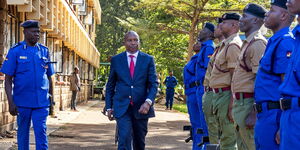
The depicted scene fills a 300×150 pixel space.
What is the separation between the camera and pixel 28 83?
27.7ft

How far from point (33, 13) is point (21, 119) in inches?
282

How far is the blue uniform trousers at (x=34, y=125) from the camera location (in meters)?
8.38

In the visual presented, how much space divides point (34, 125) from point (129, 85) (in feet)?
4.24

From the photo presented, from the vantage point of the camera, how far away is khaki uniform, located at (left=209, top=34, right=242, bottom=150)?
24.5 feet

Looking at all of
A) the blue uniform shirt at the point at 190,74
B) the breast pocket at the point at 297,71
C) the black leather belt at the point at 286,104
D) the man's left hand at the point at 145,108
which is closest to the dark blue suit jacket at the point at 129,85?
the man's left hand at the point at 145,108

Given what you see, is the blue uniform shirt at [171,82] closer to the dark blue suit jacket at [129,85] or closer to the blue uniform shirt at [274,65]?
the dark blue suit jacket at [129,85]

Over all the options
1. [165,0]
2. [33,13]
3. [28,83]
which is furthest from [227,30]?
[165,0]

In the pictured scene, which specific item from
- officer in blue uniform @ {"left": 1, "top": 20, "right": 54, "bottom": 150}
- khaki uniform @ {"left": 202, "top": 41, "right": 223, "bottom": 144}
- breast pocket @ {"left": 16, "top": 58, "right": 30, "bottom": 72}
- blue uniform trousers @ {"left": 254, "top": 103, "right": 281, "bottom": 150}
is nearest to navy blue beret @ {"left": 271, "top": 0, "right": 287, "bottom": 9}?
blue uniform trousers @ {"left": 254, "top": 103, "right": 281, "bottom": 150}

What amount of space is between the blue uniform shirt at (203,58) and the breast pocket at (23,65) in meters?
2.58

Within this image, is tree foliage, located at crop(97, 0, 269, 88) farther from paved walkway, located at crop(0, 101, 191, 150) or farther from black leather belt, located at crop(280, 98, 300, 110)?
black leather belt, located at crop(280, 98, 300, 110)

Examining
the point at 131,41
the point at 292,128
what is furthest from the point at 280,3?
the point at 131,41

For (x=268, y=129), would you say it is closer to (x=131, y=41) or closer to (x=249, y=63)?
(x=249, y=63)

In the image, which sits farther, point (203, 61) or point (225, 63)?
point (203, 61)

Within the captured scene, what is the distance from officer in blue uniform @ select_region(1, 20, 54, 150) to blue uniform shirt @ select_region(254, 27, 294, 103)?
3.63 m
